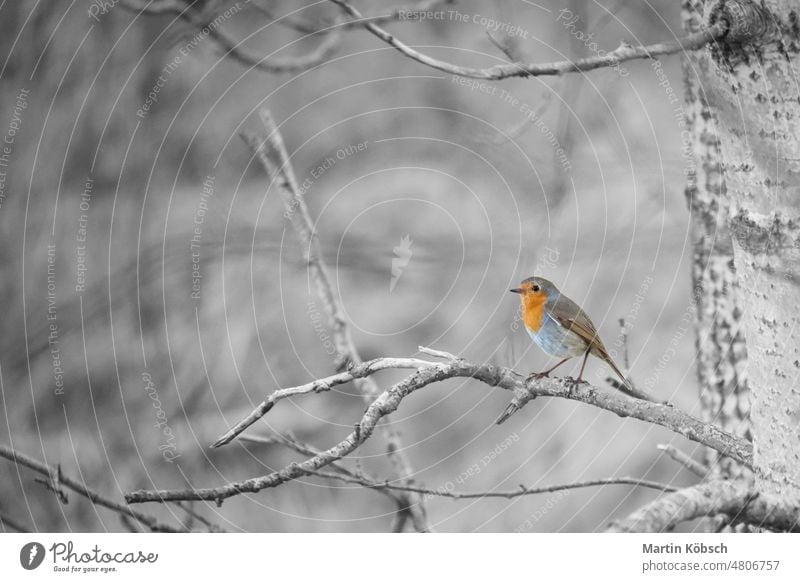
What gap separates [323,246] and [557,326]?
51 centimetres

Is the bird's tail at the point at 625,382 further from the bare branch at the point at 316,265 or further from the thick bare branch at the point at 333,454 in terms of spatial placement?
the bare branch at the point at 316,265

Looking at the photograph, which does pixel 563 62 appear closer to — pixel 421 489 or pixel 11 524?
pixel 421 489

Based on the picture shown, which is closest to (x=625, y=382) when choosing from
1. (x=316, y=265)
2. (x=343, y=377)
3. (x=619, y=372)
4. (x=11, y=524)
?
(x=619, y=372)

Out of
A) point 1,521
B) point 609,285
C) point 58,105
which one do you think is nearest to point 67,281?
point 58,105

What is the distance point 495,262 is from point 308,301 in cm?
40

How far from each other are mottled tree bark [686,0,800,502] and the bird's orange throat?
37 cm

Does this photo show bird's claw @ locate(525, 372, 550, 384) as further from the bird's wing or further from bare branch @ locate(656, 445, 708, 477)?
bare branch @ locate(656, 445, 708, 477)

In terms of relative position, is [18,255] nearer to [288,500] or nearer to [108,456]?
[108,456]

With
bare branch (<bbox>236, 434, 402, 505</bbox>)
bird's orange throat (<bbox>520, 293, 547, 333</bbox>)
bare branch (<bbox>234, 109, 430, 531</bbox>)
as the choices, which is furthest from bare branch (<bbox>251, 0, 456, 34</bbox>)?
bare branch (<bbox>236, 434, 402, 505</bbox>)

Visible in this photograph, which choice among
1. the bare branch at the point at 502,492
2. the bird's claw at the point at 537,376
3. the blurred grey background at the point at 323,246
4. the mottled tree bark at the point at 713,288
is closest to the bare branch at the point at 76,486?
the blurred grey background at the point at 323,246
